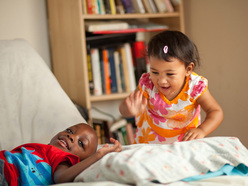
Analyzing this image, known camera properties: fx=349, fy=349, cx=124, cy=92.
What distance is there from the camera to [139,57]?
7.42 ft

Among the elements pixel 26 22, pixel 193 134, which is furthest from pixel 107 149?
pixel 26 22

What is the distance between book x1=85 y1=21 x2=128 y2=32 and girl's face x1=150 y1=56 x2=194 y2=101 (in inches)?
28.3

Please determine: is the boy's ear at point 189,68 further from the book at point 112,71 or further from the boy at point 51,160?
the book at point 112,71

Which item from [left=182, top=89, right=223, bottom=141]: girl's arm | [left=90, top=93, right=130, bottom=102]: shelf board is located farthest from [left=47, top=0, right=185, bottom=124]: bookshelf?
[left=182, top=89, right=223, bottom=141]: girl's arm

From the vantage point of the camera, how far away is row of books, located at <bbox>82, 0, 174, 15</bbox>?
211 centimetres

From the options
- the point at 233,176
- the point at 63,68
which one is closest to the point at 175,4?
the point at 63,68

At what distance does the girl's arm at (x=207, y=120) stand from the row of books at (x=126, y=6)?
0.91 m

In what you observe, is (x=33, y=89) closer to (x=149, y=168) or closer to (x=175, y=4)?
(x=149, y=168)

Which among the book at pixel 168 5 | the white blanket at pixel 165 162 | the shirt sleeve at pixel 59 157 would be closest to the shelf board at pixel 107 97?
the book at pixel 168 5

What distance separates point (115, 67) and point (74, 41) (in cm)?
31

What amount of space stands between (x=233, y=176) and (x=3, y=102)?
3.41ft

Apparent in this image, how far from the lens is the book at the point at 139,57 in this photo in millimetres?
2256

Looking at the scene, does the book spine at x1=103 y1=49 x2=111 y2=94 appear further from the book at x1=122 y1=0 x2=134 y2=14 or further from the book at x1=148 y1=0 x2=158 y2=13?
the book at x1=148 y1=0 x2=158 y2=13

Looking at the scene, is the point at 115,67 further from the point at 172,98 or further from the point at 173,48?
the point at 173,48
